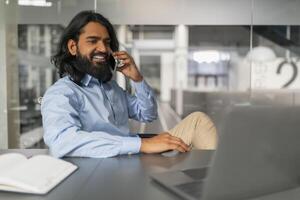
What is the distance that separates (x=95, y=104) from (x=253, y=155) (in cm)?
87

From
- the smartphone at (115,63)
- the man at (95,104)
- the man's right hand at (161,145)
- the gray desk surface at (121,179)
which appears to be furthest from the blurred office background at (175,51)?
the gray desk surface at (121,179)

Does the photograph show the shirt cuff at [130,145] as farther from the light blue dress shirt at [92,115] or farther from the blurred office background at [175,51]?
the blurred office background at [175,51]

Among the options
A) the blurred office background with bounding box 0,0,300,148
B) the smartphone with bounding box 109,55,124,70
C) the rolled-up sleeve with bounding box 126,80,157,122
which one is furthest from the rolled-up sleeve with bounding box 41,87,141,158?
the blurred office background with bounding box 0,0,300,148

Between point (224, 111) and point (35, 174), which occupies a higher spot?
point (224, 111)

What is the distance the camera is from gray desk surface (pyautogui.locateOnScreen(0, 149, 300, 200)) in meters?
0.70

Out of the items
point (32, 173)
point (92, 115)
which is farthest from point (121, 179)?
point (92, 115)

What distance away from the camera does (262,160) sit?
2.12ft

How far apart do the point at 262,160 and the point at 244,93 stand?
3886 mm

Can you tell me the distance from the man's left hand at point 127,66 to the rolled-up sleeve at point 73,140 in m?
0.43

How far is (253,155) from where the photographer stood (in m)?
0.64

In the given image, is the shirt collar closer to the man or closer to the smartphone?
the man

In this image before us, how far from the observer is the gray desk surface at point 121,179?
2.31 ft

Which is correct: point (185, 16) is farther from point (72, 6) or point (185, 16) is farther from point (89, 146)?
point (89, 146)

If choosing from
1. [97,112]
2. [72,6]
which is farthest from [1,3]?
[97,112]
